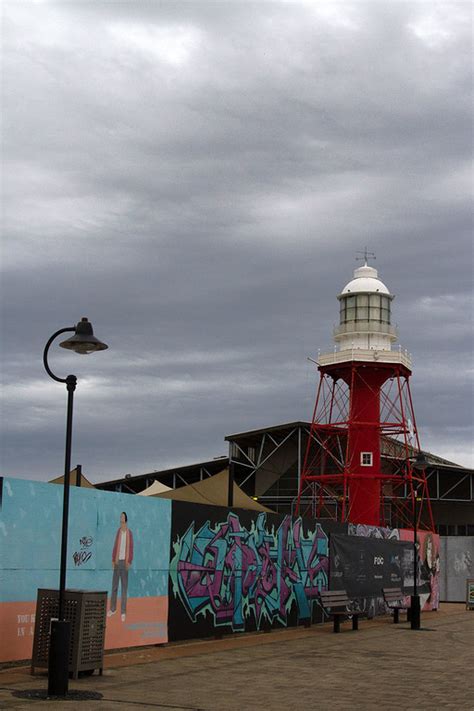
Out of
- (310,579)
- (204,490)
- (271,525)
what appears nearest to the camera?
(271,525)

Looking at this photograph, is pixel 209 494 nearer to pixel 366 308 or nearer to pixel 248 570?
pixel 248 570

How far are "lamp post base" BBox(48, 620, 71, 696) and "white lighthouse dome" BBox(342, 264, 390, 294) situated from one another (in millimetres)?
40185

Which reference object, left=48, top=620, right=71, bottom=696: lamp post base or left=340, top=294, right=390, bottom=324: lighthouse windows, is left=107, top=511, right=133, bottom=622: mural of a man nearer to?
left=48, top=620, right=71, bottom=696: lamp post base

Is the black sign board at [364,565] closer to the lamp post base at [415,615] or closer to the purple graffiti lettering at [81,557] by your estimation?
the lamp post base at [415,615]

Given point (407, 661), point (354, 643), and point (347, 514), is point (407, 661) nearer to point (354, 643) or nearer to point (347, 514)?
point (354, 643)

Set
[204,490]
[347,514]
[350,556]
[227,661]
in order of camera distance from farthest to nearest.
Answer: [347,514] < [204,490] < [350,556] < [227,661]

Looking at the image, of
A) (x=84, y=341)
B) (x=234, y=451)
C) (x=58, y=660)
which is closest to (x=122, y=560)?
(x=58, y=660)

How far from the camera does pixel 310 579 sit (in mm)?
27234

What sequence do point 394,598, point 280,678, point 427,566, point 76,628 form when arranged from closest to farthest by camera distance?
point 76,628
point 280,678
point 394,598
point 427,566

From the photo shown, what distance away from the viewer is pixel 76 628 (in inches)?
560

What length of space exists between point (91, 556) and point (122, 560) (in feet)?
3.79

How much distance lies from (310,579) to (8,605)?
13.6 meters

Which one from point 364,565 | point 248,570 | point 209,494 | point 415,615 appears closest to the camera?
point 248,570

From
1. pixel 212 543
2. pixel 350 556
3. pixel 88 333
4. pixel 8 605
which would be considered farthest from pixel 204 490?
pixel 88 333
